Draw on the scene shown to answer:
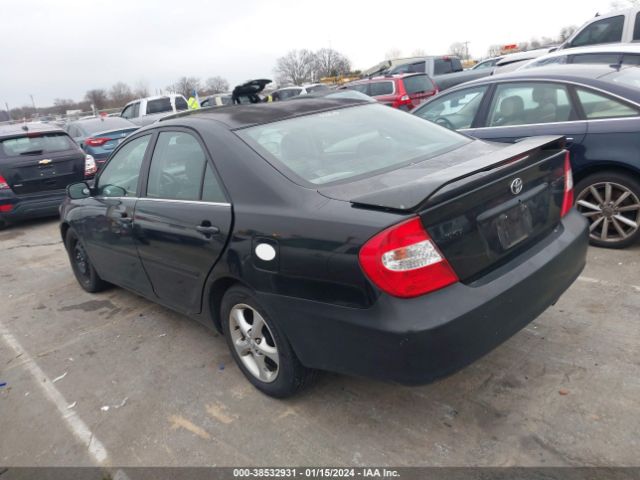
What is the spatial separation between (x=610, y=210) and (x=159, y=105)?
15.7 metres

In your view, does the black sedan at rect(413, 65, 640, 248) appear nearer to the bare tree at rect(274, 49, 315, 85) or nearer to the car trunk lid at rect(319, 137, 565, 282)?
the car trunk lid at rect(319, 137, 565, 282)

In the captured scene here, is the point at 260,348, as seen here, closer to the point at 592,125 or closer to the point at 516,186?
the point at 516,186

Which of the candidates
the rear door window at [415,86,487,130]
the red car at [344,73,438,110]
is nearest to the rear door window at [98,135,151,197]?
the rear door window at [415,86,487,130]

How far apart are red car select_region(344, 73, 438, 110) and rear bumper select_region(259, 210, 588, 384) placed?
11.5 metres

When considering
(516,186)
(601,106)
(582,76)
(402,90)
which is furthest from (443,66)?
(516,186)

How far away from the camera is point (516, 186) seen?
101 inches

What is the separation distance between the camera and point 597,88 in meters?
4.55

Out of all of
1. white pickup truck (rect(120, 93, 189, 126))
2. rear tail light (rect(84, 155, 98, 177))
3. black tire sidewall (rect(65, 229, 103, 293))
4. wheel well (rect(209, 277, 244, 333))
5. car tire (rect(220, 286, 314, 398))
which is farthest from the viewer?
white pickup truck (rect(120, 93, 189, 126))

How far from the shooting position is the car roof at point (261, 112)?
320 centimetres

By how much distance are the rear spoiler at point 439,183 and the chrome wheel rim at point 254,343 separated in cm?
98

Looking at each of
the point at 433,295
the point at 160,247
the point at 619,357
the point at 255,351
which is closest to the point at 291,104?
the point at 160,247

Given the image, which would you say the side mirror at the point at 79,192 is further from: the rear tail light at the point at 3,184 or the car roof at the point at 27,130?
the car roof at the point at 27,130

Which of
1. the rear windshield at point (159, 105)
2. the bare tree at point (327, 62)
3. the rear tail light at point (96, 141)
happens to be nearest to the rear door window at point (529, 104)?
the rear tail light at point (96, 141)

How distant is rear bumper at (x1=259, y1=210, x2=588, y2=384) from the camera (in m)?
2.20
